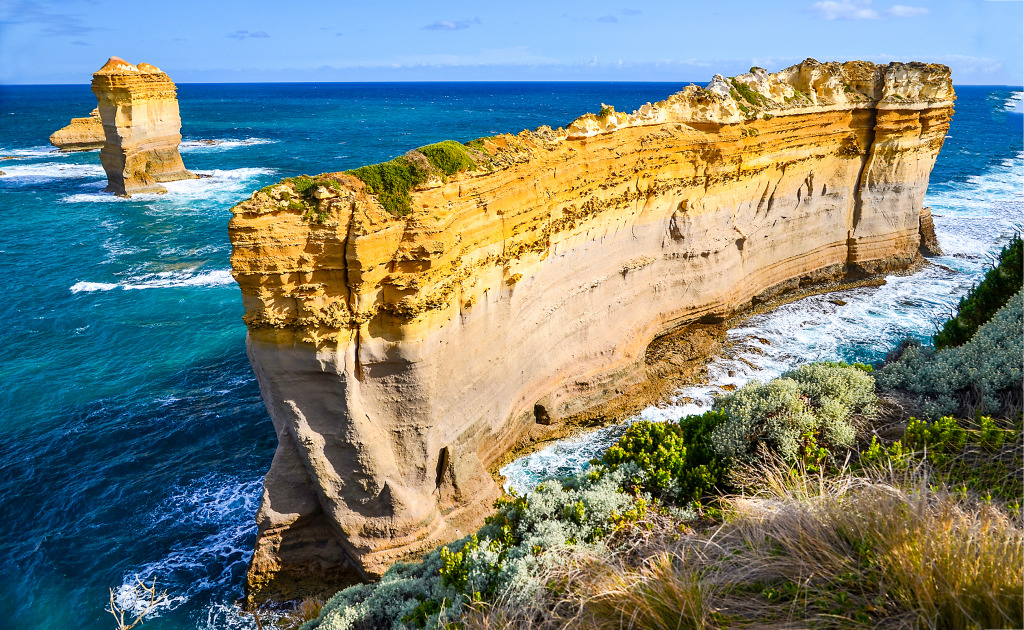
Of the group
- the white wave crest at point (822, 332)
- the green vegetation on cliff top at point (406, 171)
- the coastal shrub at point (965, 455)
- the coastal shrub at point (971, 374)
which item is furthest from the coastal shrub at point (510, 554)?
the white wave crest at point (822, 332)

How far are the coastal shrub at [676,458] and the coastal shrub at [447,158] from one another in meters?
6.98

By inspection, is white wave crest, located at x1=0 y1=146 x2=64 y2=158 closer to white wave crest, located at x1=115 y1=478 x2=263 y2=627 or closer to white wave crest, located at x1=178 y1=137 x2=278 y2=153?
white wave crest, located at x1=178 y1=137 x2=278 y2=153

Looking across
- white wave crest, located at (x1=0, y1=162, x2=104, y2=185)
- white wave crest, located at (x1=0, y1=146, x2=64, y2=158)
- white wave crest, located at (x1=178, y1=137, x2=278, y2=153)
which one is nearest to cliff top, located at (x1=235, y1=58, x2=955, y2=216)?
white wave crest, located at (x1=0, y1=162, x2=104, y2=185)

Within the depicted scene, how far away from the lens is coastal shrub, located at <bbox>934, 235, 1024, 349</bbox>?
15484mm

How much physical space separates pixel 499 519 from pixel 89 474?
46.5ft

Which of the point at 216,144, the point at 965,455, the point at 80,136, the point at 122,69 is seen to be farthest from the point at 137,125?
the point at 965,455

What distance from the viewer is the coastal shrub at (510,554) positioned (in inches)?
280

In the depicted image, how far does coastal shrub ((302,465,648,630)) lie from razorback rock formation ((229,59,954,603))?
4.16 metres

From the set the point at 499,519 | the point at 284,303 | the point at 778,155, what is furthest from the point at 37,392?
the point at 778,155

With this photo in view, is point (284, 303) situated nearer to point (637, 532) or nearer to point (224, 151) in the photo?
point (637, 532)

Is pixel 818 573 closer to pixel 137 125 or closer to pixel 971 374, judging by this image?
pixel 971 374

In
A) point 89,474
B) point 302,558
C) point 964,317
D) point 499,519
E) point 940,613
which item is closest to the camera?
point 940,613

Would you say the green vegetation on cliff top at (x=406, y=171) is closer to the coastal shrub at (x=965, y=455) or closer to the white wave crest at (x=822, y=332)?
the white wave crest at (x=822, y=332)

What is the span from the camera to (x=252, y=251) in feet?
36.8
